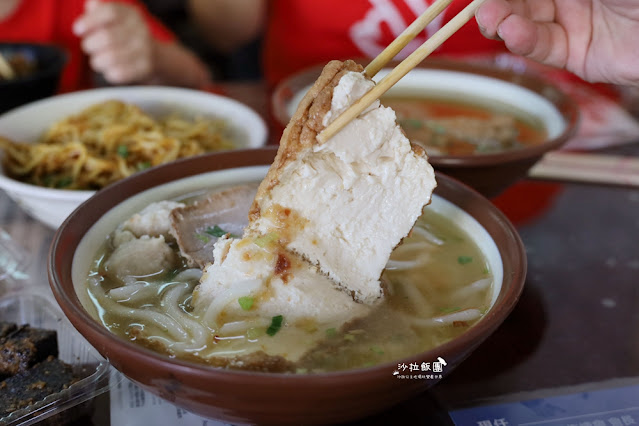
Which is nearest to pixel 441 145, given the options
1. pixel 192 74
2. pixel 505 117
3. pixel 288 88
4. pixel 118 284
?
pixel 505 117

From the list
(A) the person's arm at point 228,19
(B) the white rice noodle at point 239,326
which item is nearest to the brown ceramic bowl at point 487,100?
(B) the white rice noodle at point 239,326

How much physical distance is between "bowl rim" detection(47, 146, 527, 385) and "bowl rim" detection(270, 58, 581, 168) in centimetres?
23

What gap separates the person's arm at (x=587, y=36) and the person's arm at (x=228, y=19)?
231 cm

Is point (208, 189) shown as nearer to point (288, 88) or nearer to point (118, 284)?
point (118, 284)

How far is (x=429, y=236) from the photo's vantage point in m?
1.64

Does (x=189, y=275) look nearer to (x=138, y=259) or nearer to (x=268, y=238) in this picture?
(x=138, y=259)

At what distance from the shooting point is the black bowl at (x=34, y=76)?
99.0 inches

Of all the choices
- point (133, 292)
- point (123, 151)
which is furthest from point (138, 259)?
point (123, 151)

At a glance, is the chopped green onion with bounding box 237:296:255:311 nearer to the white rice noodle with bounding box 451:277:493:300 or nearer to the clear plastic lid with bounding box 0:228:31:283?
the white rice noodle with bounding box 451:277:493:300

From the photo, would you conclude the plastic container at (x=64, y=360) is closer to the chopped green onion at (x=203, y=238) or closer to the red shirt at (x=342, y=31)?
the chopped green onion at (x=203, y=238)

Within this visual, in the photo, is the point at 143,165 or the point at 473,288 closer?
the point at 473,288

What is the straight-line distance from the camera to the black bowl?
2514 millimetres

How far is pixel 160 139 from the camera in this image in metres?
2.27

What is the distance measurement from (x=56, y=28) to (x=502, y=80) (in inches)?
103
